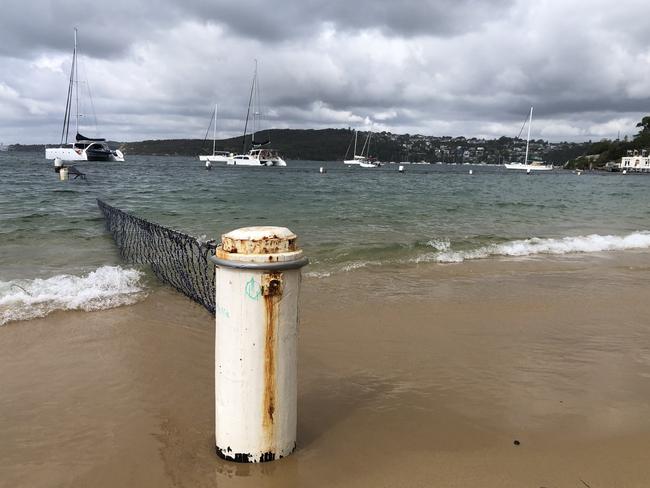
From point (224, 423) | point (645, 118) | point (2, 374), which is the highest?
point (645, 118)

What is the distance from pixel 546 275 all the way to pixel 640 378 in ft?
17.9

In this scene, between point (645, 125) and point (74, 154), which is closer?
point (74, 154)

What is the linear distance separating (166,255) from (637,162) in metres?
147

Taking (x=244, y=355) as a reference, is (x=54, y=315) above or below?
below

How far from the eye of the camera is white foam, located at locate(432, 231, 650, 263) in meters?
12.3

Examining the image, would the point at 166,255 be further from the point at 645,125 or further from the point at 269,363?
the point at 645,125

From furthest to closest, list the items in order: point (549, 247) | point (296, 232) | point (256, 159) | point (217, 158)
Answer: point (217, 158) → point (256, 159) → point (296, 232) → point (549, 247)

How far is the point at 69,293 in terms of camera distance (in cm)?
754

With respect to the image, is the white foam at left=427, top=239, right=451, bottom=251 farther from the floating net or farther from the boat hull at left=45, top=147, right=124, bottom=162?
the boat hull at left=45, top=147, right=124, bottom=162

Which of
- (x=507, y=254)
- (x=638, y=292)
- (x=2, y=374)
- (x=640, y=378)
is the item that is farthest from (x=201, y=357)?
(x=507, y=254)

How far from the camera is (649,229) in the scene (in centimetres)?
1962

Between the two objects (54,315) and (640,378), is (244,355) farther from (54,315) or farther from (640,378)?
(54,315)

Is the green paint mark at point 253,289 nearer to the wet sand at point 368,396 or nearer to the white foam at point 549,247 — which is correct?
the wet sand at point 368,396

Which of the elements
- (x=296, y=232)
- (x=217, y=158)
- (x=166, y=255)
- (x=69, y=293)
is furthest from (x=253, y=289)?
(x=217, y=158)
